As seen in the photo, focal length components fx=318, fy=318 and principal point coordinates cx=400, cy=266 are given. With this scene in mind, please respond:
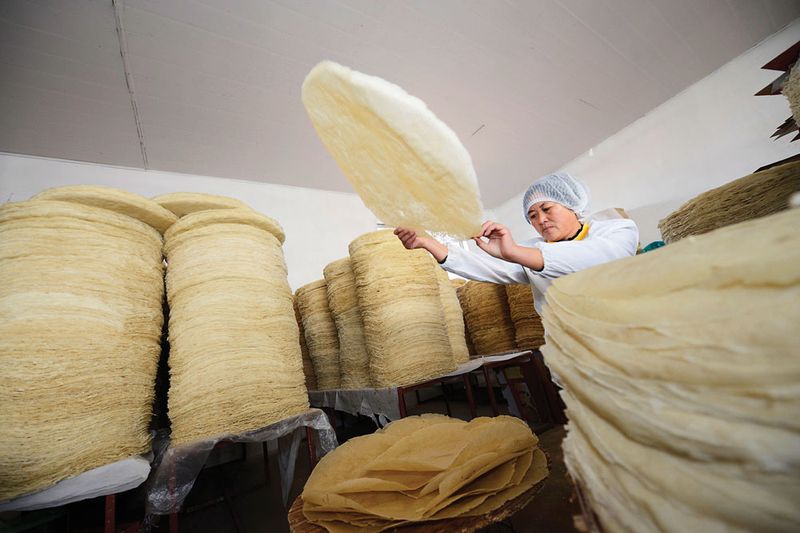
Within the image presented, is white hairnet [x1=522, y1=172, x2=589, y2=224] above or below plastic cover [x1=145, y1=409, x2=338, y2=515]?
above

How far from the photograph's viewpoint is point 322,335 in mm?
3102

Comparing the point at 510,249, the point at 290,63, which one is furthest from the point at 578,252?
the point at 290,63

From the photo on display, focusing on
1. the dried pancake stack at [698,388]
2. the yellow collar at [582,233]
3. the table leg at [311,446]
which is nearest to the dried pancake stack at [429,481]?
the dried pancake stack at [698,388]

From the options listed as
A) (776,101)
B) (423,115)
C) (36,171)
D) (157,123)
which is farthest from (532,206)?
(36,171)

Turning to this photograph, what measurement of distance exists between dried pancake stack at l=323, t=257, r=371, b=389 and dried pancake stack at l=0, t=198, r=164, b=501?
1290 millimetres

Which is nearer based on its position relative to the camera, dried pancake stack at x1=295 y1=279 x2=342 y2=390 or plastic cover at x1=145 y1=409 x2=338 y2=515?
plastic cover at x1=145 y1=409 x2=338 y2=515

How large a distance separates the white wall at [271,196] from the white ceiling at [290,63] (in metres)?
0.14

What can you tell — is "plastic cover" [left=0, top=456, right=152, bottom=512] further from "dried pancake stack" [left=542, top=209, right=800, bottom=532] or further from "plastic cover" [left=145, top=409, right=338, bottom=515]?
"dried pancake stack" [left=542, top=209, right=800, bottom=532]

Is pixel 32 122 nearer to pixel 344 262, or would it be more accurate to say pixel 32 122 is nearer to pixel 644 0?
pixel 344 262

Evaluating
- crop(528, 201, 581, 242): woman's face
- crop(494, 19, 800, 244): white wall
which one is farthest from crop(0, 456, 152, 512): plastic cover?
crop(494, 19, 800, 244): white wall

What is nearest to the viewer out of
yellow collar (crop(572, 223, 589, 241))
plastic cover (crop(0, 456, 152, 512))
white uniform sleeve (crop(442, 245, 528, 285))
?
plastic cover (crop(0, 456, 152, 512))

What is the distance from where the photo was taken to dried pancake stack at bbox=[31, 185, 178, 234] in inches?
56.9

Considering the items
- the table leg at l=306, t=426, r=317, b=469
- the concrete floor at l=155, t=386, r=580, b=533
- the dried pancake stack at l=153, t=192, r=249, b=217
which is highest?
the dried pancake stack at l=153, t=192, r=249, b=217

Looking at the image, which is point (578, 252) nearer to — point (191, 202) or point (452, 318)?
point (452, 318)
